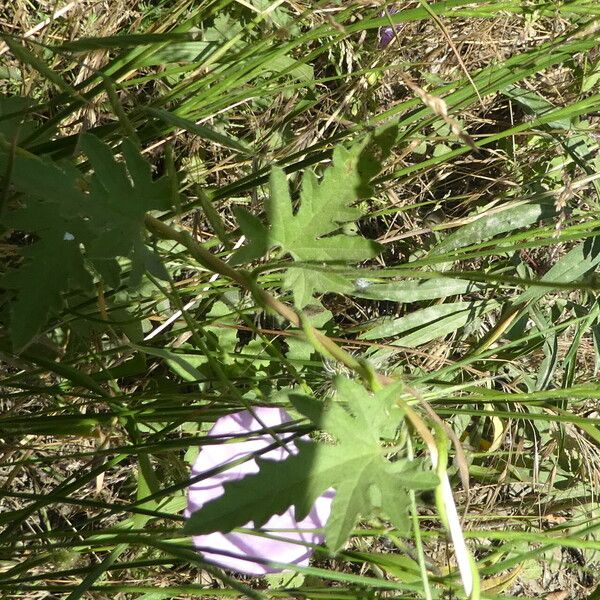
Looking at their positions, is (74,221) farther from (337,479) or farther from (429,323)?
(429,323)

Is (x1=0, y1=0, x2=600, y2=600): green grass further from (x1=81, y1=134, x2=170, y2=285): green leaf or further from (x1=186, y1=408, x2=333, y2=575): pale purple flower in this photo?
(x1=81, y1=134, x2=170, y2=285): green leaf

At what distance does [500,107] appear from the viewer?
1913 mm

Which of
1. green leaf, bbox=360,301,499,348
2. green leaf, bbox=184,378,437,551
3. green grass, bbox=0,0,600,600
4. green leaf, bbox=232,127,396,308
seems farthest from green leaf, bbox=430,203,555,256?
green leaf, bbox=184,378,437,551

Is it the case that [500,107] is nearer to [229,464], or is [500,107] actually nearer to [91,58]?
[91,58]

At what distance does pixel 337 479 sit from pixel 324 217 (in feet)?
1.03

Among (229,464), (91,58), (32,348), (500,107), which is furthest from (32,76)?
(500,107)

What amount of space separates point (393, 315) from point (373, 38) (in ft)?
2.07

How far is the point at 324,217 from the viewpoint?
97cm

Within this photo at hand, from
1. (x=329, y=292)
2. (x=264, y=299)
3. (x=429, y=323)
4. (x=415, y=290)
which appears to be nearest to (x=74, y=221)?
(x=264, y=299)

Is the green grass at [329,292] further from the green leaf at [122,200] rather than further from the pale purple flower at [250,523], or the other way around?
the green leaf at [122,200]

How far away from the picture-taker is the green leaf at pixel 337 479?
0.82 meters

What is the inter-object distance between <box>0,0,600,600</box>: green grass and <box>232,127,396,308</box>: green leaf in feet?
0.98

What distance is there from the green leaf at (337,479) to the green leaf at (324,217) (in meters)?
0.16

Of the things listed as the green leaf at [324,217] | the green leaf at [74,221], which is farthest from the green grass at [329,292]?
the green leaf at [324,217]
